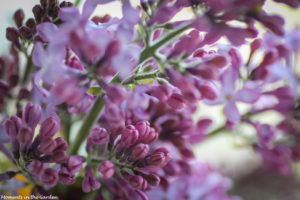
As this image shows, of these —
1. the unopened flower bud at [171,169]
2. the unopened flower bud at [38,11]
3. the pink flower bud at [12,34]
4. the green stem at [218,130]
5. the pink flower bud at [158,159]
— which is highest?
the unopened flower bud at [38,11]

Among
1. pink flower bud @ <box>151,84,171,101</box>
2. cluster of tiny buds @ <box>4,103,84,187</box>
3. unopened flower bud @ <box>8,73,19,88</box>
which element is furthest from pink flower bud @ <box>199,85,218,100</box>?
unopened flower bud @ <box>8,73,19,88</box>

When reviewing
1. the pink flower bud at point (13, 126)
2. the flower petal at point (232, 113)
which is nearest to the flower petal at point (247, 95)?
the flower petal at point (232, 113)

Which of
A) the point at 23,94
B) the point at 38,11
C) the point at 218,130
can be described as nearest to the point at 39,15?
the point at 38,11

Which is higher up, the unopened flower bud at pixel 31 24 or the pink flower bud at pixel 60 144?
the unopened flower bud at pixel 31 24

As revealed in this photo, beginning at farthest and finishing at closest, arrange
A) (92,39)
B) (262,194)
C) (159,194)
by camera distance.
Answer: (262,194) → (159,194) → (92,39)

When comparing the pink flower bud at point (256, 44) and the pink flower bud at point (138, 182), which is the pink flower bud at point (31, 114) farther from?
the pink flower bud at point (256, 44)

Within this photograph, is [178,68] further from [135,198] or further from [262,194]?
[262,194]

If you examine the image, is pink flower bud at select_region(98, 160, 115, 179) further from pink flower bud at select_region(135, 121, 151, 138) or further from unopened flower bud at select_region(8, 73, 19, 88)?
unopened flower bud at select_region(8, 73, 19, 88)

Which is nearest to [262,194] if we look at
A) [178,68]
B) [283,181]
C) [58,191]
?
[283,181]
